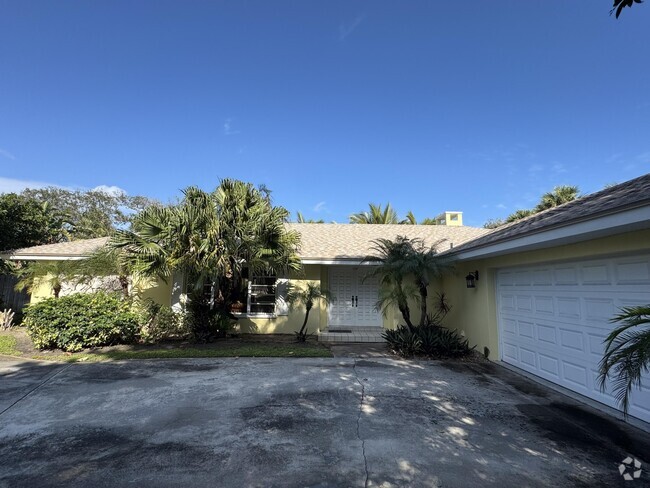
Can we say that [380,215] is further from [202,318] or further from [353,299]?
[202,318]

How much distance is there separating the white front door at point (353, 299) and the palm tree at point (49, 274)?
364 inches

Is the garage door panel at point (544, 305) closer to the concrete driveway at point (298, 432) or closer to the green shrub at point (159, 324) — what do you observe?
the concrete driveway at point (298, 432)

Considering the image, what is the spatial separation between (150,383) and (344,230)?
1098 cm

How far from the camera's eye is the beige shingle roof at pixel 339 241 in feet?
37.3

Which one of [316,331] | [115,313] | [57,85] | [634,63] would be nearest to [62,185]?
[57,85]

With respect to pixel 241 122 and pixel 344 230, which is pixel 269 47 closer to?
pixel 241 122

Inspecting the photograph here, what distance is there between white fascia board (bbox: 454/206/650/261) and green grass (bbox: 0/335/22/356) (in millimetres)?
12033

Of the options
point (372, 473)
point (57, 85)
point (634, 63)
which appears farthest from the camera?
point (57, 85)

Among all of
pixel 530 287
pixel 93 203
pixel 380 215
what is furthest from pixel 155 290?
pixel 93 203

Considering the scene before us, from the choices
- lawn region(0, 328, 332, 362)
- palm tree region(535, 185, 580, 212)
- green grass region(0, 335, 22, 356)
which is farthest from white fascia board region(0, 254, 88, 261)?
palm tree region(535, 185, 580, 212)

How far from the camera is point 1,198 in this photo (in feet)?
41.0

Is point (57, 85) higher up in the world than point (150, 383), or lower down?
higher up

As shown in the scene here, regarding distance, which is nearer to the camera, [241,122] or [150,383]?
[150,383]

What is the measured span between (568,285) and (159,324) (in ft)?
35.1
